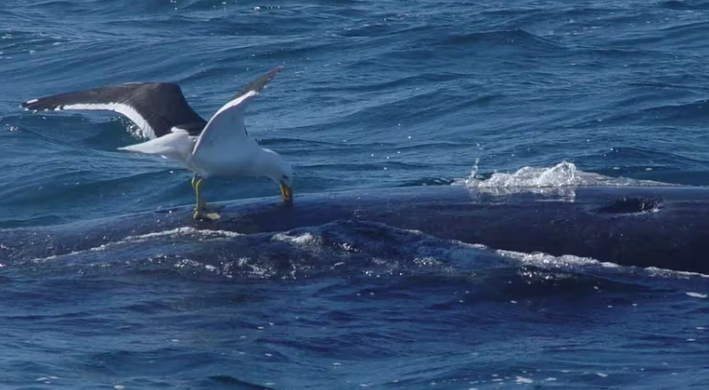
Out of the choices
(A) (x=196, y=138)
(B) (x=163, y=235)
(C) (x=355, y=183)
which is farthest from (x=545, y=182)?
(C) (x=355, y=183)

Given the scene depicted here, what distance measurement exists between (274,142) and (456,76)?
4.31m

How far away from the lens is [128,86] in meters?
10.7

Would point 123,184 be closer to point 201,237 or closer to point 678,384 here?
point 201,237

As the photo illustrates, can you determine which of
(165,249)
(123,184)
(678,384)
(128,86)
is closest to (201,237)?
(165,249)

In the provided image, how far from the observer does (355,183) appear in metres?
14.7

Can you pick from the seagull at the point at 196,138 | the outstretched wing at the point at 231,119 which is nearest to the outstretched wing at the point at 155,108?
the seagull at the point at 196,138

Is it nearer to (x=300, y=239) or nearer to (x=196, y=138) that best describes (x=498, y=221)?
(x=300, y=239)

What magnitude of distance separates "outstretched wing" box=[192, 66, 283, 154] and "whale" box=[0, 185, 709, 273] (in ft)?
1.63

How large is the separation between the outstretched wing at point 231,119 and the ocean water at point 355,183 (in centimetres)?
74

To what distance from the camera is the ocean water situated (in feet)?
23.8

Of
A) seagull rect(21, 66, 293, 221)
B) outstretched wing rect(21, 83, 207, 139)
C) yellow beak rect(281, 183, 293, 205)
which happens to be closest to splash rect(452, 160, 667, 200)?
yellow beak rect(281, 183, 293, 205)

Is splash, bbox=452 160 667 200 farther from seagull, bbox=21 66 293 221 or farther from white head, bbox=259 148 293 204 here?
seagull, bbox=21 66 293 221

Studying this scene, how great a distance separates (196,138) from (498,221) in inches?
90.6

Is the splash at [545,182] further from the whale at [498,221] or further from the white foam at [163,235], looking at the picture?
the white foam at [163,235]
